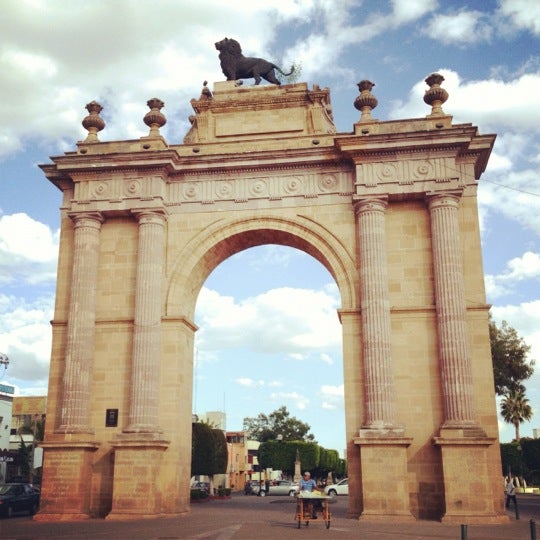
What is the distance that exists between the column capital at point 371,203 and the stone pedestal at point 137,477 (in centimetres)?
868

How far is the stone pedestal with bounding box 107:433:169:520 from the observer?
1722 centimetres

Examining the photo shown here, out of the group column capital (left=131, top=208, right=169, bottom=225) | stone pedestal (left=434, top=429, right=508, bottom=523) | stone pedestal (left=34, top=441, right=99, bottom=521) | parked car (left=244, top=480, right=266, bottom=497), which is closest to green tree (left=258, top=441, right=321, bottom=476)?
parked car (left=244, top=480, right=266, bottom=497)

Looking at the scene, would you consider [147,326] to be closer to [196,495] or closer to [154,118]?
[154,118]

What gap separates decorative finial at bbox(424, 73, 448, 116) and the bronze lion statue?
5.19m

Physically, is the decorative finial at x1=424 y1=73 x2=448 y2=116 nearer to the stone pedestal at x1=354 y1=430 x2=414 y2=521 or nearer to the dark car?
the stone pedestal at x1=354 y1=430 x2=414 y2=521

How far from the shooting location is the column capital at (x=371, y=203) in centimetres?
1895

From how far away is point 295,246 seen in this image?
20.8m

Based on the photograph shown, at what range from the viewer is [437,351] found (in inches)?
707

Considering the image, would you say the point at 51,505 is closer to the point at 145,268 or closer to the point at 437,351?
the point at 145,268

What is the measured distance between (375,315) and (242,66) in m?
10.4

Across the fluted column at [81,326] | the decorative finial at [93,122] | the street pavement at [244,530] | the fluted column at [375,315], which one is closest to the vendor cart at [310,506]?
the street pavement at [244,530]

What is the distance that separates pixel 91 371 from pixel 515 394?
1377 inches

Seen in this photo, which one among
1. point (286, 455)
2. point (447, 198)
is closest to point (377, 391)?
point (447, 198)

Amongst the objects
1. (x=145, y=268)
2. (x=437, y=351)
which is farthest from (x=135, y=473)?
(x=437, y=351)
